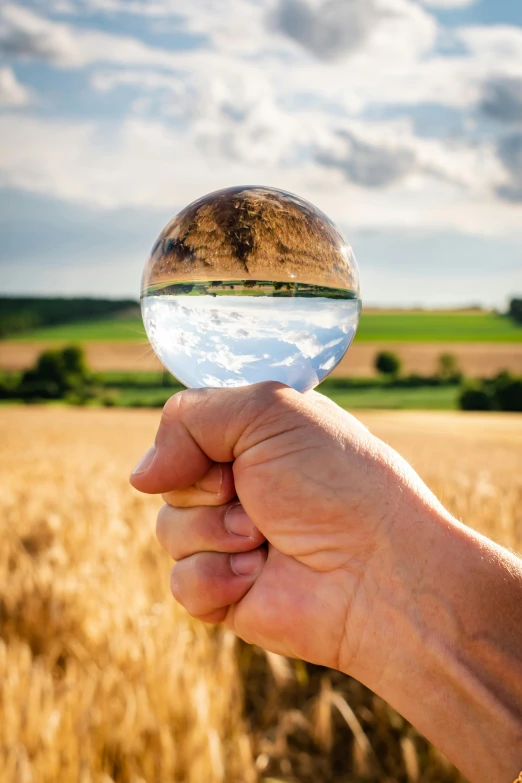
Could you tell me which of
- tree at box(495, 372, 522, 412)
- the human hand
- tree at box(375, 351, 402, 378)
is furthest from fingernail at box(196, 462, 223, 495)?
tree at box(375, 351, 402, 378)

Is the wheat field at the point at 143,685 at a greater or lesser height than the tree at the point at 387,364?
greater

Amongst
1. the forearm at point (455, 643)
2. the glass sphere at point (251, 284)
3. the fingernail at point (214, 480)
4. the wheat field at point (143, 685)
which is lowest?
the wheat field at point (143, 685)

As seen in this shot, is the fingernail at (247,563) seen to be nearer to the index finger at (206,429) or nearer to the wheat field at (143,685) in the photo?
the index finger at (206,429)

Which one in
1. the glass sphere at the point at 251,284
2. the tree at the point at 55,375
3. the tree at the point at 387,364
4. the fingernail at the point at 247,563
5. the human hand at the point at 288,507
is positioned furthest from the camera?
the tree at the point at 55,375

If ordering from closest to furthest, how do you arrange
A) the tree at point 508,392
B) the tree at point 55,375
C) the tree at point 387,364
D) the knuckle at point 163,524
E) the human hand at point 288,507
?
the human hand at point 288,507 < the knuckle at point 163,524 < the tree at point 508,392 < the tree at point 387,364 < the tree at point 55,375

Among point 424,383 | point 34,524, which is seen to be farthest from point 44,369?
point 34,524

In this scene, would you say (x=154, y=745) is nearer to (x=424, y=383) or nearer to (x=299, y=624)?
(x=299, y=624)

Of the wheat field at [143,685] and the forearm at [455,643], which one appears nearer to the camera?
the forearm at [455,643]

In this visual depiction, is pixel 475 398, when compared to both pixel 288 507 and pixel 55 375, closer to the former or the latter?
pixel 55 375

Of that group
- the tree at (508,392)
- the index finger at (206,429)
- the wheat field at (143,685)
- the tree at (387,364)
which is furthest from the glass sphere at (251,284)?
the tree at (387,364)
